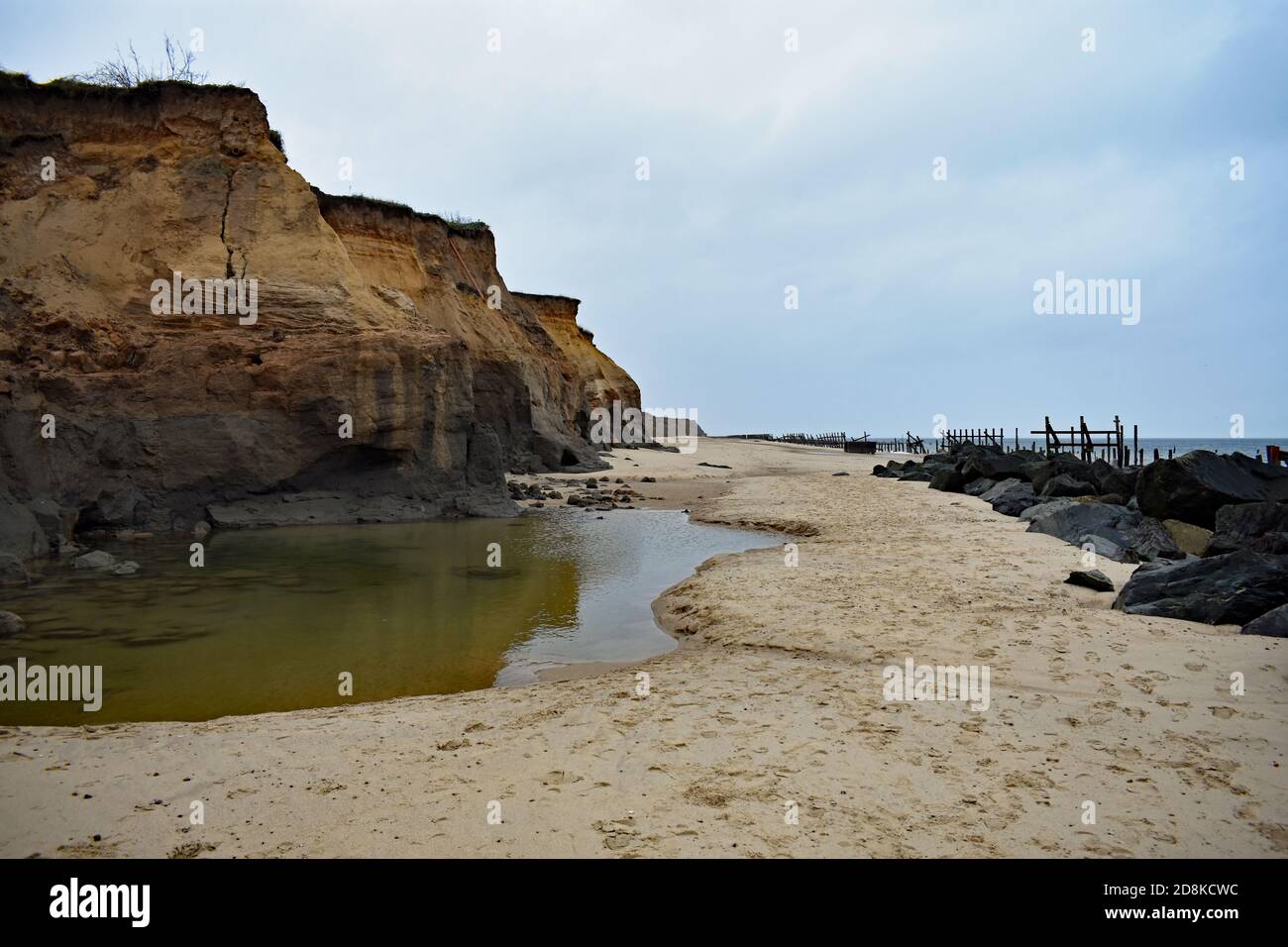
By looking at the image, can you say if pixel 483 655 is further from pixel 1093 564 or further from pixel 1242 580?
pixel 1093 564

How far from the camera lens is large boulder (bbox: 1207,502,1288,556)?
8.66 metres

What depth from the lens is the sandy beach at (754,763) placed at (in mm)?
3129

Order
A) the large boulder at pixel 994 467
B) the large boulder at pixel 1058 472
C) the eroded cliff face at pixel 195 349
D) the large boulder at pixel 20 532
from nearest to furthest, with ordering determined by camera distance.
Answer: the large boulder at pixel 20 532, the eroded cliff face at pixel 195 349, the large boulder at pixel 1058 472, the large boulder at pixel 994 467

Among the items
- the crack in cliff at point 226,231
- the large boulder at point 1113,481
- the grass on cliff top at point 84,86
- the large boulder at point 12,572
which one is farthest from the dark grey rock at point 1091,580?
the grass on cliff top at point 84,86

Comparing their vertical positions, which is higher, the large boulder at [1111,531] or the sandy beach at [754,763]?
the large boulder at [1111,531]

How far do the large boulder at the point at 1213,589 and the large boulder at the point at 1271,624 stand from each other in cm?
35

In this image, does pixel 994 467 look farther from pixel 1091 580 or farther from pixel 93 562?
pixel 93 562

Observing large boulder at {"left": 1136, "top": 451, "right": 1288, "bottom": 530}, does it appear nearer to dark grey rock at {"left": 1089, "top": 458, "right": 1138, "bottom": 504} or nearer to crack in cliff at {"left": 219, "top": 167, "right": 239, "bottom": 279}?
dark grey rock at {"left": 1089, "top": 458, "right": 1138, "bottom": 504}

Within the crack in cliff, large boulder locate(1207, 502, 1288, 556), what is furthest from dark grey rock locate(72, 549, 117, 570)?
large boulder locate(1207, 502, 1288, 556)

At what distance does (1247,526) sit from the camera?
9.16 m

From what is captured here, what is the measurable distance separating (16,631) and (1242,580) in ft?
38.4

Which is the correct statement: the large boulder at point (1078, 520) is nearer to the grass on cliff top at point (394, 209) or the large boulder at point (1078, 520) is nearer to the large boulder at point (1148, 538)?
the large boulder at point (1148, 538)

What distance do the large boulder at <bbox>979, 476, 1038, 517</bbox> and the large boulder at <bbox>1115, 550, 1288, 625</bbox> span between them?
889 centimetres

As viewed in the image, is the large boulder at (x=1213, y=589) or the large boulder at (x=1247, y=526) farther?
the large boulder at (x=1247, y=526)
